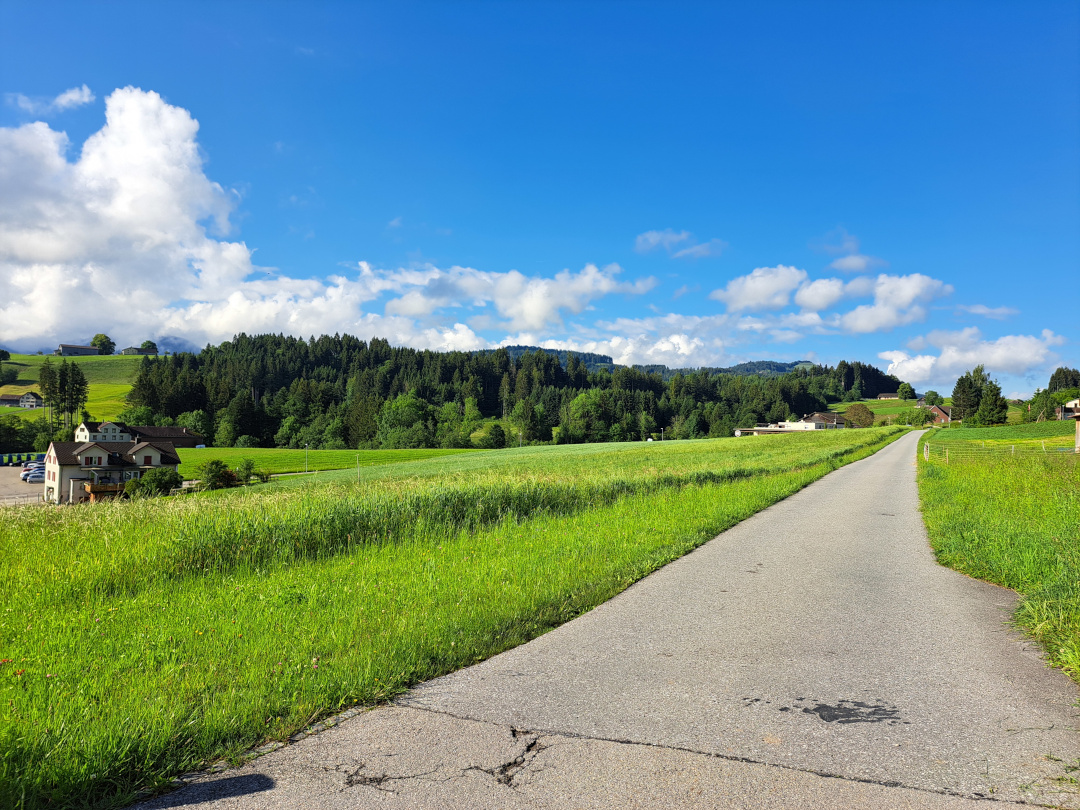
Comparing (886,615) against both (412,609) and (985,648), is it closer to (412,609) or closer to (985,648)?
(985,648)

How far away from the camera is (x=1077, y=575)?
7289 mm

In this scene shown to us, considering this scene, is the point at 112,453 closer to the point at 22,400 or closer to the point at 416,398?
the point at 416,398

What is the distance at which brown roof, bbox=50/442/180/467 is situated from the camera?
61719 mm

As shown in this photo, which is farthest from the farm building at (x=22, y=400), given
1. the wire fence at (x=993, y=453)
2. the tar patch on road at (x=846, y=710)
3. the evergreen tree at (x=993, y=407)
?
the evergreen tree at (x=993, y=407)

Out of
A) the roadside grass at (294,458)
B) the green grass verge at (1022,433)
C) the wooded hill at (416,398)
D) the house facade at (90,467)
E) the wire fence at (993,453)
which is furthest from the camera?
the wooded hill at (416,398)

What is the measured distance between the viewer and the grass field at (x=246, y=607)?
12.7 feet

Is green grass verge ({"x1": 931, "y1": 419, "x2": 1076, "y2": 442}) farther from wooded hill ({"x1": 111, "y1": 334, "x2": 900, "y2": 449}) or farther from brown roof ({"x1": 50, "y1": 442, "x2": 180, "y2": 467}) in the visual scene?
brown roof ({"x1": 50, "y1": 442, "x2": 180, "y2": 467})

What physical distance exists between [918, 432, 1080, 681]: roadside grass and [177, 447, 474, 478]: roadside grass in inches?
2592

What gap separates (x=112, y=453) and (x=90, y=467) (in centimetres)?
568

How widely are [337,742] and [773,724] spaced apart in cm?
297

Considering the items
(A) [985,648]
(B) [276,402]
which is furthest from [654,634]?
(B) [276,402]

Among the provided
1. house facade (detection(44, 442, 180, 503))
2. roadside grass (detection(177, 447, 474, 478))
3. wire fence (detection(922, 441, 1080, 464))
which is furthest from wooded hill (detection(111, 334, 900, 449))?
wire fence (detection(922, 441, 1080, 464))

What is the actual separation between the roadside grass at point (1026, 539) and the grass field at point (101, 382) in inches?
6004

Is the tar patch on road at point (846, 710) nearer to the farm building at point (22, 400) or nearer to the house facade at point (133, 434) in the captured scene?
the house facade at point (133, 434)
